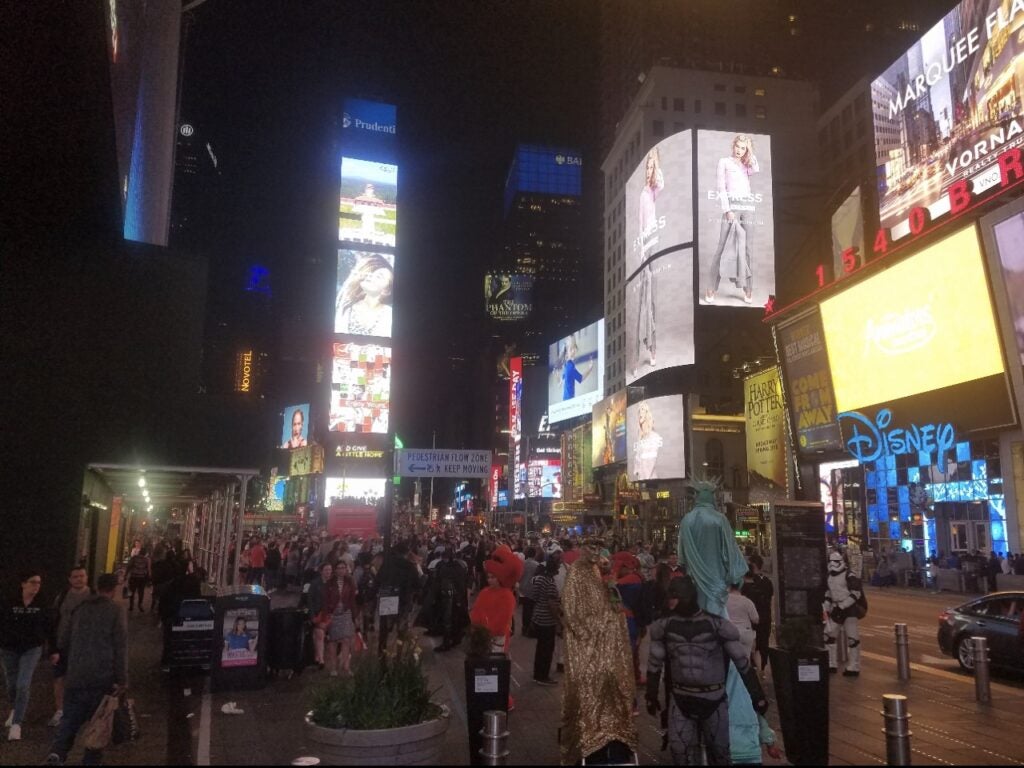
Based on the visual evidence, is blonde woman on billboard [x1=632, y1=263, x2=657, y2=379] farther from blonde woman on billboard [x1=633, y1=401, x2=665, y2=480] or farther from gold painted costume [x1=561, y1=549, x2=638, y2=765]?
gold painted costume [x1=561, y1=549, x2=638, y2=765]

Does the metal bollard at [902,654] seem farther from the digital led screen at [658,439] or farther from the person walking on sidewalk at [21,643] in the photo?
the digital led screen at [658,439]

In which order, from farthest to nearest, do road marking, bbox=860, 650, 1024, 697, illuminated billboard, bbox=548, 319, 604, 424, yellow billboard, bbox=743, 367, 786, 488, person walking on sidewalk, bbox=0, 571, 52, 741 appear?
illuminated billboard, bbox=548, 319, 604, 424
yellow billboard, bbox=743, 367, 786, 488
road marking, bbox=860, 650, 1024, 697
person walking on sidewalk, bbox=0, 571, 52, 741

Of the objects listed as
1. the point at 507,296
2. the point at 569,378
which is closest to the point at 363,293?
the point at 569,378

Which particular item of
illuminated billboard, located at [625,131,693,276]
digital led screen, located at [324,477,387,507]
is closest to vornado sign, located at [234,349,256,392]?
digital led screen, located at [324,477,387,507]

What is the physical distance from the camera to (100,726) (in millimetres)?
5945

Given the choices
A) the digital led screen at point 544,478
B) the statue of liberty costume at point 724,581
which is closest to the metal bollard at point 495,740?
the statue of liberty costume at point 724,581

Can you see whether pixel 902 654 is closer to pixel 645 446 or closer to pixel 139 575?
pixel 139 575

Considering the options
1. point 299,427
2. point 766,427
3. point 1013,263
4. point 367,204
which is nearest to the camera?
point 1013,263

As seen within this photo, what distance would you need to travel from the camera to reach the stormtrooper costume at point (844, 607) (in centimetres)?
1062

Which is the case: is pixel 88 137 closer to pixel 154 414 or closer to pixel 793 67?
pixel 154 414

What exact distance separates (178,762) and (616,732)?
3968 mm

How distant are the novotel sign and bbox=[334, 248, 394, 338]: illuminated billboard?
53.1 meters

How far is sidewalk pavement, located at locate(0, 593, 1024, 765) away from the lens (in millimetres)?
6871

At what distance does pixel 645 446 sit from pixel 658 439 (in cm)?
191
